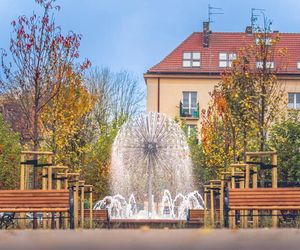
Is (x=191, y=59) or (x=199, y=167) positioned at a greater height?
(x=191, y=59)

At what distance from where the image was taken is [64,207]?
15391mm

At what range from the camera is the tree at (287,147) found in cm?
3944

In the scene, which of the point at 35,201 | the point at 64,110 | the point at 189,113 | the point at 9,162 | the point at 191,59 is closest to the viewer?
the point at 35,201

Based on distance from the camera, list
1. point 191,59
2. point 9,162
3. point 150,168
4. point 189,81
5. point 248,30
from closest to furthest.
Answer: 1. point 150,168
2. point 9,162
3. point 189,81
4. point 191,59
5. point 248,30

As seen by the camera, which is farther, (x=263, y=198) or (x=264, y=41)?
(x=264, y=41)

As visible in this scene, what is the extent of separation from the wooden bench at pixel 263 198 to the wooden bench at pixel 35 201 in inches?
126

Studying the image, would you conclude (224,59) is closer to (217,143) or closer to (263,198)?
(217,143)

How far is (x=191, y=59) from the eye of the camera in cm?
6669

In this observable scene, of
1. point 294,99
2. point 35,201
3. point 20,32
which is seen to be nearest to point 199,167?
point 294,99

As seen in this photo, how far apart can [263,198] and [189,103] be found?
163ft

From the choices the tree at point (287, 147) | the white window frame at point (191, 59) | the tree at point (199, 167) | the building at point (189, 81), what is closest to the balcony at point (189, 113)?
the building at point (189, 81)

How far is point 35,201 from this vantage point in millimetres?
15781

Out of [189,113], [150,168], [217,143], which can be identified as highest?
[189,113]

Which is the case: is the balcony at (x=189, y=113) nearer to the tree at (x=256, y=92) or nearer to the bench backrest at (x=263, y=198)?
the tree at (x=256, y=92)
